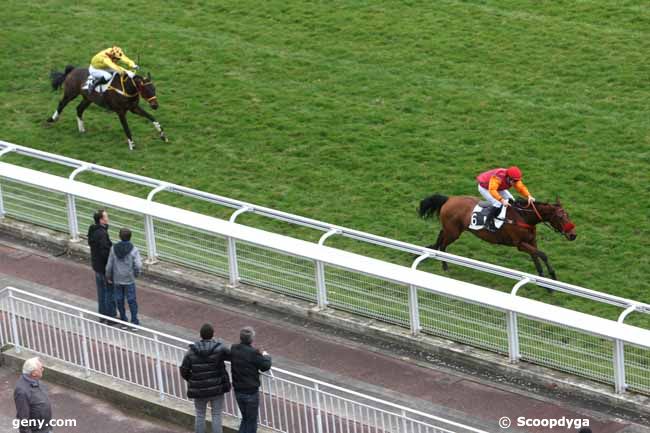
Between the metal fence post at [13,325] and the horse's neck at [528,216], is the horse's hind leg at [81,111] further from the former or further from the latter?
the horse's neck at [528,216]

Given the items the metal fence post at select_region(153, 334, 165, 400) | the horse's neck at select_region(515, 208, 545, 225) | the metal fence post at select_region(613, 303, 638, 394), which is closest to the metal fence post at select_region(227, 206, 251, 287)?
the metal fence post at select_region(153, 334, 165, 400)

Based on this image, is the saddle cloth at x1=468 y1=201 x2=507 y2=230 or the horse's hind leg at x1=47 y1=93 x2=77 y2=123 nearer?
the saddle cloth at x1=468 y1=201 x2=507 y2=230

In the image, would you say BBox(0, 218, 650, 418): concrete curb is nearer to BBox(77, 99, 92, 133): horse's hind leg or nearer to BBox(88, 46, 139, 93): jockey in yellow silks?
BBox(88, 46, 139, 93): jockey in yellow silks

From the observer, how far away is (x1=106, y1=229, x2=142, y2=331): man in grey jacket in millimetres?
12930

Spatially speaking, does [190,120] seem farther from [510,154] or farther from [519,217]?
[519,217]

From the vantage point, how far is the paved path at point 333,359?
11.8 meters

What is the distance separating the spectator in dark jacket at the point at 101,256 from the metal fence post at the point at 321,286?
7.09 feet

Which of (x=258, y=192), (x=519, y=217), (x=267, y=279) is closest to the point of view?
(x=267, y=279)

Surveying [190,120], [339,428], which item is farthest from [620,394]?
[190,120]

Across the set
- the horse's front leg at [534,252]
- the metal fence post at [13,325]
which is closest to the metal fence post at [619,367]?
the horse's front leg at [534,252]

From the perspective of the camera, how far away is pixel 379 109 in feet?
65.5

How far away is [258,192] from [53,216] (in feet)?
10.2

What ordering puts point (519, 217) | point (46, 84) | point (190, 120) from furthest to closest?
point (46, 84), point (190, 120), point (519, 217)

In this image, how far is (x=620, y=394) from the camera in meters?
12.0
